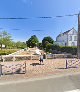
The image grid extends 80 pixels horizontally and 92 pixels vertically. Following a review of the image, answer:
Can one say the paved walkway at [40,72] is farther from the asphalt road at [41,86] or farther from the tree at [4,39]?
the tree at [4,39]

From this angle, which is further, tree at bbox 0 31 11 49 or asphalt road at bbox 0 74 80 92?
tree at bbox 0 31 11 49

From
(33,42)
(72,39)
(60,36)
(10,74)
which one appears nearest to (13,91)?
(10,74)

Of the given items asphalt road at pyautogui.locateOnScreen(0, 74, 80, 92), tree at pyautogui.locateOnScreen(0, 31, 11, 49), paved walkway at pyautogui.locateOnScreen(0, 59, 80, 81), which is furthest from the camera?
tree at pyautogui.locateOnScreen(0, 31, 11, 49)

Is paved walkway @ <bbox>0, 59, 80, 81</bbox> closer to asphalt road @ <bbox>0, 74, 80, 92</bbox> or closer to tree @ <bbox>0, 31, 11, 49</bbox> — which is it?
asphalt road @ <bbox>0, 74, 80, 92</bbox>

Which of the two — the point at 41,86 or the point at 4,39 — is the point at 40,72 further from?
the point at 4,39

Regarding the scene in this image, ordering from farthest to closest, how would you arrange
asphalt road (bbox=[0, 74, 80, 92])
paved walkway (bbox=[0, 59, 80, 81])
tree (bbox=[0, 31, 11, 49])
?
tree (bbox=[0, 31, 11, 49]) < paved walkway (bbox=[0, 59, 80, 81]) < asphalt road (bbox=[0, 74, 80, 92])

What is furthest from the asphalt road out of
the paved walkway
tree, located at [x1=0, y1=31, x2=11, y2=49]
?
tree, located at [x1=0, y1=31, x2=11, y2=49]

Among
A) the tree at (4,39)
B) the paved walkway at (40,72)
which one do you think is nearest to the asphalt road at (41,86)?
the paved walkway at (40,72)

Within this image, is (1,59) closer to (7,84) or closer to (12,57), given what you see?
(12,57)

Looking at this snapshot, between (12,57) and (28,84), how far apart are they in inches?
580

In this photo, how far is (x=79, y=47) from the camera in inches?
957

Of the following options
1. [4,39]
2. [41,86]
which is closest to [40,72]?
[41,86]

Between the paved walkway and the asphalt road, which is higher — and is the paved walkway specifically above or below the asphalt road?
above

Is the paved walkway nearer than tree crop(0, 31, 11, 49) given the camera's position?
Yes
